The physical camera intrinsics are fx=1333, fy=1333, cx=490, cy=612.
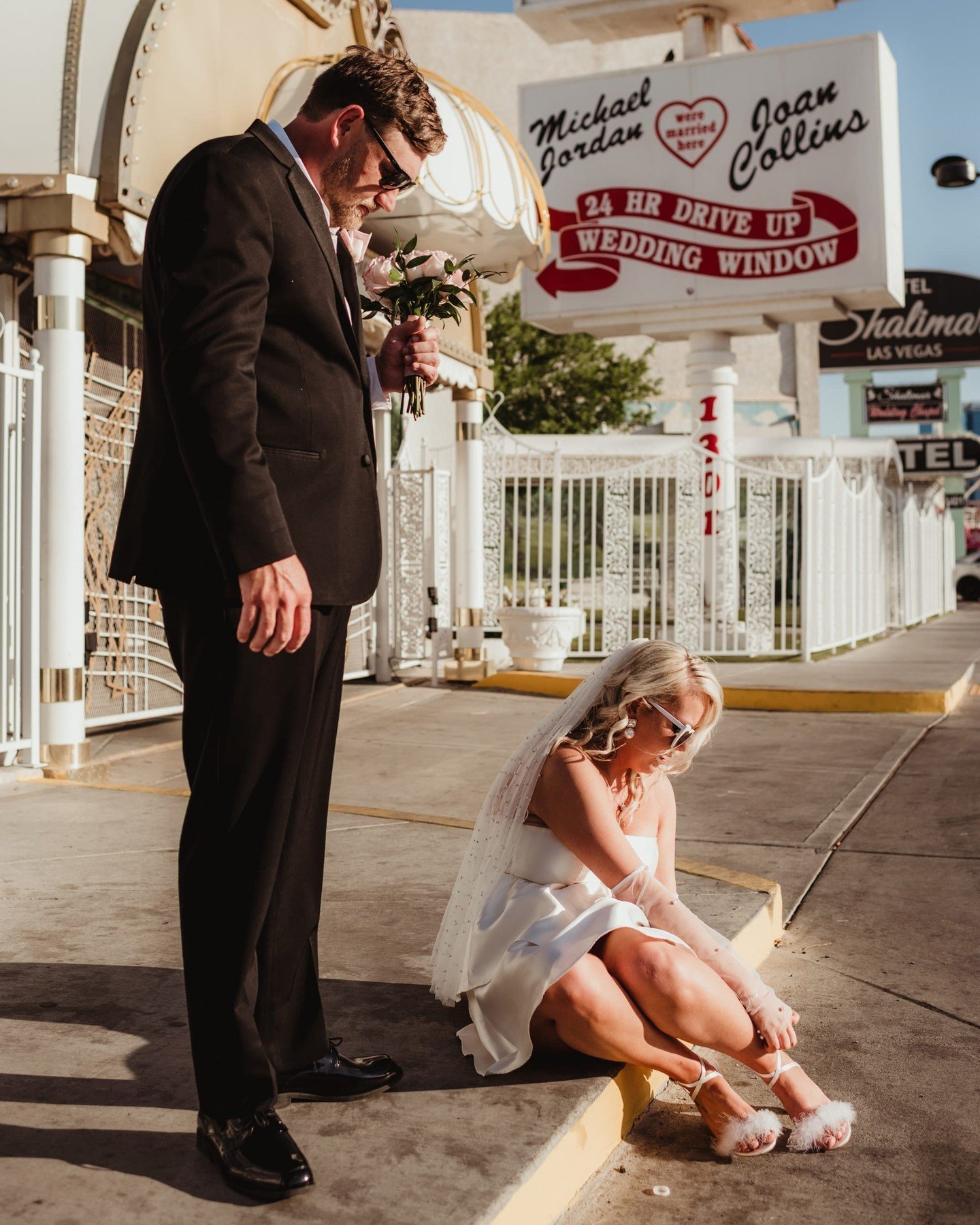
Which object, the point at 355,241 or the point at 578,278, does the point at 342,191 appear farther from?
the point at 578,278

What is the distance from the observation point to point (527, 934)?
295 cm

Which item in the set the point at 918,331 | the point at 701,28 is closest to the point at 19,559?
the point at 701,28

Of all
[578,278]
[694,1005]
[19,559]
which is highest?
[578,278]

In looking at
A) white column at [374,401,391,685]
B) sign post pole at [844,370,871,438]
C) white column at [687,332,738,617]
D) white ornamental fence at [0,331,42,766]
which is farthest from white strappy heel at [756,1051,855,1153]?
sign post pole at [844,370,871,438]

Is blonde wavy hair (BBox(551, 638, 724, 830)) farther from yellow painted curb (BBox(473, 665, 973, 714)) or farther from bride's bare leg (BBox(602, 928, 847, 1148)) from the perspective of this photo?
yellow painted curb (BBox(473, 665, 973, 714))

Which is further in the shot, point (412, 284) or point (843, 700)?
point (843, 700)

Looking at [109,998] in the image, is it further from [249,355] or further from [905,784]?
[905,784]

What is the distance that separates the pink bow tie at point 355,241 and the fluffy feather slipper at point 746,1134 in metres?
1.93

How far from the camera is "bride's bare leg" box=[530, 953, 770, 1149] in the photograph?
2771 mm

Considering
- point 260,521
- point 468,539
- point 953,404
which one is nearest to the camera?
point 260,521

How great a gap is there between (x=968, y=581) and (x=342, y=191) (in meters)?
37.7

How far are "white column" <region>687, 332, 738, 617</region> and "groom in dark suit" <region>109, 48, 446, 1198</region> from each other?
404 inches

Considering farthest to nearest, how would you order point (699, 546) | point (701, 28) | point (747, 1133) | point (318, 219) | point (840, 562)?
point (701, 28)
point (840, 562)
point (699, 546)
point (747, 1133)
point (318, 219)

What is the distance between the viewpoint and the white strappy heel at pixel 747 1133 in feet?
9.00
